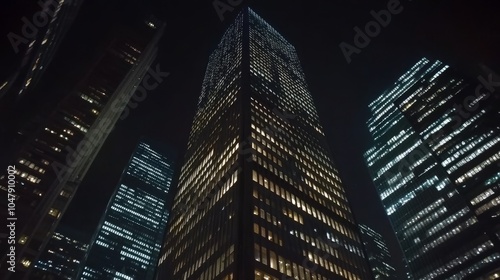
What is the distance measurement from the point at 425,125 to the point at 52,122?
14051 cm

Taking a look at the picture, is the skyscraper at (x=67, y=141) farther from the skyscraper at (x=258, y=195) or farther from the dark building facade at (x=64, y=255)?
the dark building facade at (x=64, y=255)

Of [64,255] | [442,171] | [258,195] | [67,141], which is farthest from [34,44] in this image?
[64,255]

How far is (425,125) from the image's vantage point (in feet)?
470

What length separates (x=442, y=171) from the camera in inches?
4946

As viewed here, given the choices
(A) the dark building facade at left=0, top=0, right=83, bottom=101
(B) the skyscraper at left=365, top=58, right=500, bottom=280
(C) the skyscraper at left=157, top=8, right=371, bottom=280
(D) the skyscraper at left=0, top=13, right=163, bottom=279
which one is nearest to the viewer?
(A) the dark building facade at left=0, top=0, right=83, bottom=101

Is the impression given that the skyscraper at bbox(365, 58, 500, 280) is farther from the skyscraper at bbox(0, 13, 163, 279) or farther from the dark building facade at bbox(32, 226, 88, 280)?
the dark building facade at bbox(32, 226, 88, 280)

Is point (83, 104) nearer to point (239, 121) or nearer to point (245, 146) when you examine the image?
point (239, 121)

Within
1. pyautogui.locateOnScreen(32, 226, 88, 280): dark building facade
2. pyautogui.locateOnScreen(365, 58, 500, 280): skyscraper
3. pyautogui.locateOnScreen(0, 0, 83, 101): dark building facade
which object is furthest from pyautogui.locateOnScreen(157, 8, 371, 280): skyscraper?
pyautogui.locateOnScreen(32, 226, 88, 280): dark building facade

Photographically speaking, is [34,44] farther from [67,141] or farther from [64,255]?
[64,255]

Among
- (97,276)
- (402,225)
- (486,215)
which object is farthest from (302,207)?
(97,276)

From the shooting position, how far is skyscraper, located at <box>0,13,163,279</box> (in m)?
83.8

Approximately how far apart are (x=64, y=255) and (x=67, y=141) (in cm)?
8099

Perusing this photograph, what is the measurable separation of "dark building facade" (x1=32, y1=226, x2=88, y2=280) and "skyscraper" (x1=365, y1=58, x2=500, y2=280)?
140866 millimetres

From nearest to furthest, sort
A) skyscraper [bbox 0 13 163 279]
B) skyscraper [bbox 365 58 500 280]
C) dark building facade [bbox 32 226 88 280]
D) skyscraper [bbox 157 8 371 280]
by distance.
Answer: skyscraper [bbox 157 8 371 280]
skyscraper [bbox 0 13 163 279]
skyscraper [bbox 365 58 500 280]
dark building facade [bbox 32 226 88 280]
